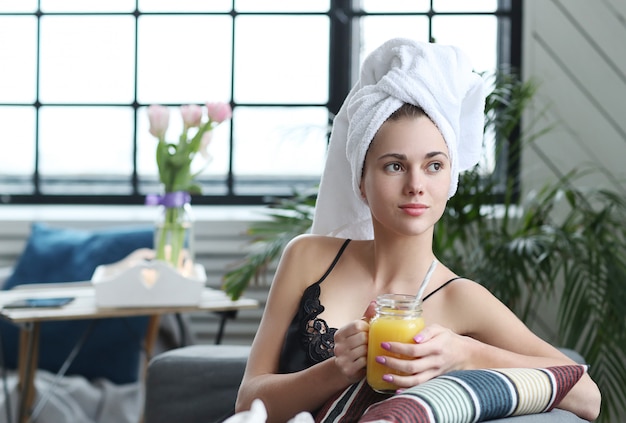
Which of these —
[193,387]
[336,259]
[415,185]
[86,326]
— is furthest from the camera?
[86,326]

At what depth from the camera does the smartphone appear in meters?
2.71

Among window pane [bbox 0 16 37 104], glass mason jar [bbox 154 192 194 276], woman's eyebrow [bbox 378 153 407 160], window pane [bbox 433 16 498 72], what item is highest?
window pane [bbox 433 16 498 72]

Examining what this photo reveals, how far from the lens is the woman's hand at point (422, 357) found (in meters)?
1.41

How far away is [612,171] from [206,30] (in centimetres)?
174

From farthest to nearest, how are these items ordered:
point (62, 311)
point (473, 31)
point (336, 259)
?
point (473, 31) < point (62, 311) < point (336, 259)

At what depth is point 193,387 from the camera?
215 centimetres

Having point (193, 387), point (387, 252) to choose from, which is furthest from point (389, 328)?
point (193, 387)

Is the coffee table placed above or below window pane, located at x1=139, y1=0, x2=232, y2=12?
below

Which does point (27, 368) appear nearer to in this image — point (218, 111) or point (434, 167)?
point (218, 111)

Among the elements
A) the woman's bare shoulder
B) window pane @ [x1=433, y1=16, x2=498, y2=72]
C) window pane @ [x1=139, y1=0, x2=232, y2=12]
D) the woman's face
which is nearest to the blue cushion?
window pane @ [x1=139, y1=0, x2=232, y2=12]

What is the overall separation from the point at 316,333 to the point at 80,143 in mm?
2622

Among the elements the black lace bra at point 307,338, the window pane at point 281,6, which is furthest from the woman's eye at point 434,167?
the window pane at point 281,6

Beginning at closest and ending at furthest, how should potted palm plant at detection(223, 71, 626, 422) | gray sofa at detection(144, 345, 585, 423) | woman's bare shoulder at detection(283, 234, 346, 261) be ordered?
woman's bare shoulder at detection(283, 234, 346, 261) → gray sofa at detection(144, 345, 585, 423) → potted palm plant at detection(223, 71, 626, 422)

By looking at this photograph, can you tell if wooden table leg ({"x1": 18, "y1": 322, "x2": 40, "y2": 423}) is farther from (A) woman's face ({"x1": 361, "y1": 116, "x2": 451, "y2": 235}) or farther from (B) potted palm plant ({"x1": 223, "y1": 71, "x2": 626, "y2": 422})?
(A) woman's face ({"x1": 361, "y1": 116, "x2": 451, "y2": 235})
